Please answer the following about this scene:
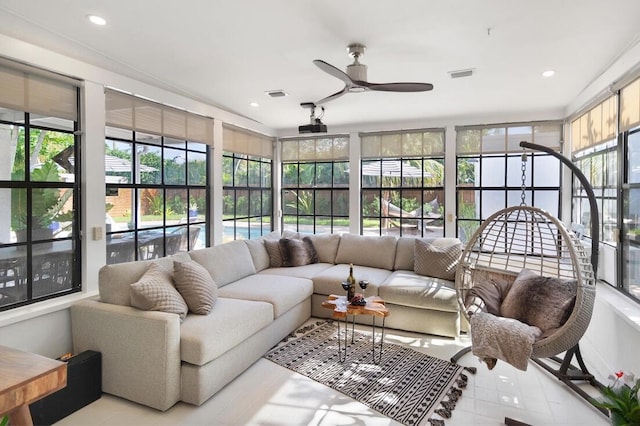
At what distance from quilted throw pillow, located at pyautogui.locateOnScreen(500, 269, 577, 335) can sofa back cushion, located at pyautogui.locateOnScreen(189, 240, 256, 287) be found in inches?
103

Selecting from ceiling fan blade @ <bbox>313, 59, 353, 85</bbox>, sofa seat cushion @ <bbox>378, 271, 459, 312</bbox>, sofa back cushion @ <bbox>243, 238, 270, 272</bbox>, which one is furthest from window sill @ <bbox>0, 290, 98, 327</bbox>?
sofa seat cushion @ <bbox>378, 271, 459, 312</bbox>

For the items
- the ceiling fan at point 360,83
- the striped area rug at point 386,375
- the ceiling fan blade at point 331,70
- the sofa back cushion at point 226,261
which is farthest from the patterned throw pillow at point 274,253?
the ceiling fan blade at point 331,70

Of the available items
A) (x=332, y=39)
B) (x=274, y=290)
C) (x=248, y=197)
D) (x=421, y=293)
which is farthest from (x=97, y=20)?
(x=421, y=293)

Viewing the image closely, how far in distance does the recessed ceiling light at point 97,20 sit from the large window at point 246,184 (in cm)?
239

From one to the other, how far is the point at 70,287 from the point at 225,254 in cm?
142

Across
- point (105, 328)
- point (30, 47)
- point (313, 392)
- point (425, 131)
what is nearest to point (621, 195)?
point (425, 131)

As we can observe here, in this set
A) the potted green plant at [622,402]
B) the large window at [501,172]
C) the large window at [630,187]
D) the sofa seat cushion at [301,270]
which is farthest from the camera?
the large window at [501,172]

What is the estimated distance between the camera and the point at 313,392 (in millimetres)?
2660

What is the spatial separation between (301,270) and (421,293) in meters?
1.52

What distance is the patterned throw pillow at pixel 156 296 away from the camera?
259 cm

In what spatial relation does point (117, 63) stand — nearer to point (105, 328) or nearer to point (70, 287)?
point (70, 287)

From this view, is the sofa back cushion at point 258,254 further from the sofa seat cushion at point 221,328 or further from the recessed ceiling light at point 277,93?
the recessed ceiling light at point 277,93

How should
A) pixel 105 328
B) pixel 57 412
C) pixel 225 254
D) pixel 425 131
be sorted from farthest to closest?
pixel 425 131 < pixel 225 254 < pixel 105 328 < pixel 57 412

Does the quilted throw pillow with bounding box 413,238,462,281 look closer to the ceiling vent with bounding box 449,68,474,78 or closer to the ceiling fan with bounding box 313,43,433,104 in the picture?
the ceiling vent with bounding box 449,68,474,78
